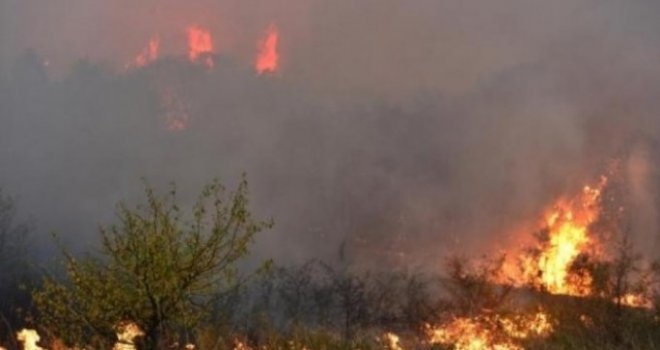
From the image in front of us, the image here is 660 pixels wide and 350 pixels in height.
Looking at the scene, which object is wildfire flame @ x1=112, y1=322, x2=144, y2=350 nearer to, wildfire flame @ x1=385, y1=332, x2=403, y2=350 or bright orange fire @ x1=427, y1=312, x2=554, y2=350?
wildfire flame @ x1=385, y1=332, x2=403, y2=350

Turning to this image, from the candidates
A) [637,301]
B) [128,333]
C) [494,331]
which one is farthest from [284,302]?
[128,333]

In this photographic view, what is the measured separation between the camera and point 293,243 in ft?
579

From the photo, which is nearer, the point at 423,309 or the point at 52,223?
the point at 423,309

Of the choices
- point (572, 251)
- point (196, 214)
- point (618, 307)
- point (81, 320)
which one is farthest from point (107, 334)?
point (572, 251)

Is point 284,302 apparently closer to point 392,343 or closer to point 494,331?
point 494,331

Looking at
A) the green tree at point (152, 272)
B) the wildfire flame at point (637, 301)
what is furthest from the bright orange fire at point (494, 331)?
the green tree at point (152, 272)

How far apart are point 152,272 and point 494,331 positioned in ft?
111

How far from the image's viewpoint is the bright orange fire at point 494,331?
4262cm

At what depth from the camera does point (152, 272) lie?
56.7 feet

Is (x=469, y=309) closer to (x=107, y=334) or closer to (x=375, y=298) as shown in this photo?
(x=375, y=298)

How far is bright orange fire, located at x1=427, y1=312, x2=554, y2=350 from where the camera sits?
42625 millimetres

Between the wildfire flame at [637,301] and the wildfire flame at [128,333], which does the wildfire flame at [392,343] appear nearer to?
the wildfire flame at [637,301]

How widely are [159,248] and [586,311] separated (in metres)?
32.1

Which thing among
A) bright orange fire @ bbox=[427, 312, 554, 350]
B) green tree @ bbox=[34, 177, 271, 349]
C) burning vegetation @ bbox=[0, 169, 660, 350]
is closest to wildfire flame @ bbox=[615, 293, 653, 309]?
burning vegetation @ bbox=[0, 169, 660, 350]
